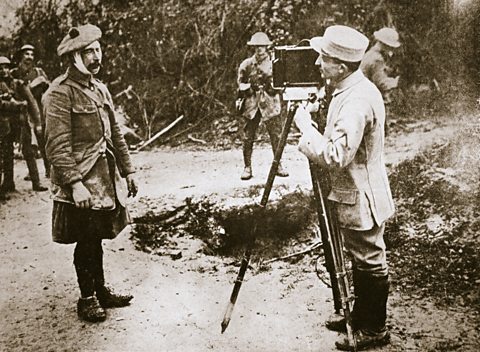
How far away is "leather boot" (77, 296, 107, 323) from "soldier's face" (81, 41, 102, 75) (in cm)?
135

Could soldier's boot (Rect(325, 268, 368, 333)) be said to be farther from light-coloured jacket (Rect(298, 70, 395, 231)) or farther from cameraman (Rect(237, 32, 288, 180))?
cameraman (Rect(237, 32, 288, 180))

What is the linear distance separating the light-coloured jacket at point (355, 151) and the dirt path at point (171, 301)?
701 millimetres

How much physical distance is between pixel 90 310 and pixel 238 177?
1360 mm

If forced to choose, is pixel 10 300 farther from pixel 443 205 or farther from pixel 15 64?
pixel 443 205

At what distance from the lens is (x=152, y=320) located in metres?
2.86

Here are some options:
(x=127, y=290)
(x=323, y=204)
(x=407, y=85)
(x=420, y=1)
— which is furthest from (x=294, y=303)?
(x=420, y=1)

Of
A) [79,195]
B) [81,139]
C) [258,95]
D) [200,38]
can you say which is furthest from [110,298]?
[200,38]

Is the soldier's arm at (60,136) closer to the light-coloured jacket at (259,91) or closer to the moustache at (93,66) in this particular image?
the moustache at (93,66)

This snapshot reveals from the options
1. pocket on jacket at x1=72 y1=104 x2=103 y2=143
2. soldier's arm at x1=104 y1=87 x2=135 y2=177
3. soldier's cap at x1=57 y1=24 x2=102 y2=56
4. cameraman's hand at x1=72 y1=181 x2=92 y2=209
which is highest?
soldier's cap at x1=57 y1=24 x2=102 y2=56

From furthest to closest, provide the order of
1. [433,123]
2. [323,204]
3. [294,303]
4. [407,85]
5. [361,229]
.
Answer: [407,85] → [433,123] → [294,303] → [323,204] → [361,229]

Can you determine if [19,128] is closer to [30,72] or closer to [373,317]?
[30,72]

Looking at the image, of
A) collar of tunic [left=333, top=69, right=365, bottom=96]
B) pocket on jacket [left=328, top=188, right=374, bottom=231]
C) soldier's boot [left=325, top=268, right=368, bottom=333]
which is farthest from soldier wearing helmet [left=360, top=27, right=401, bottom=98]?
soldier's boot [left=325, top=268, right=368, bottom=333]

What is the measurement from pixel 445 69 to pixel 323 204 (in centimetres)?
131

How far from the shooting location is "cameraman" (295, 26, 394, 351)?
2.42 metres
